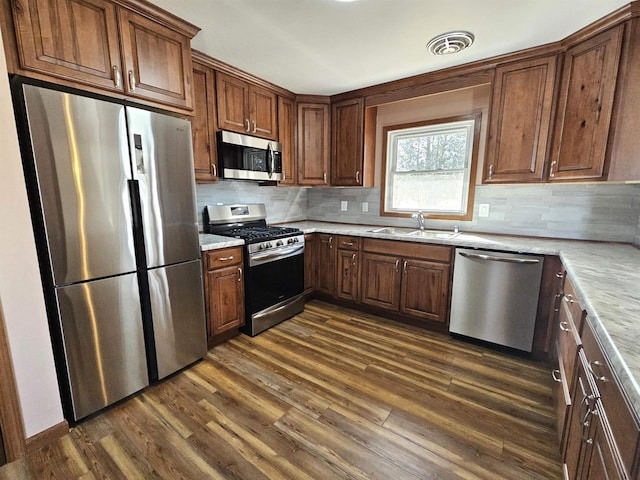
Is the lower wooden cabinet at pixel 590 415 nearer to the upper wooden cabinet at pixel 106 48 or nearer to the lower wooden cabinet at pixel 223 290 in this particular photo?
the lower wooden cabinet at pixel 223 290

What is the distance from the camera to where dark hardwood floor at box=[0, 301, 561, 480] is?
→ 139 cm

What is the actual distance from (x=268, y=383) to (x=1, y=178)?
1.81 meters

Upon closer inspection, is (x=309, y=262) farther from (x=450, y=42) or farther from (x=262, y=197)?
(x=450, y=42)

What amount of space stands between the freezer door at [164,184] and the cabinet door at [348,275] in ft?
5.18

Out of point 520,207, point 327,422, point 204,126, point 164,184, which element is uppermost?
point 204,126

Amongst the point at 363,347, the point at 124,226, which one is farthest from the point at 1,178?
the point at 363,347

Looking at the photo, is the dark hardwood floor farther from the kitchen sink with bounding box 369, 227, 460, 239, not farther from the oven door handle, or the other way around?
the kitchen sink with bounding box 369, 227, 460, 239

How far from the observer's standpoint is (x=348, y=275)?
316cm

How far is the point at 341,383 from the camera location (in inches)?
79.1

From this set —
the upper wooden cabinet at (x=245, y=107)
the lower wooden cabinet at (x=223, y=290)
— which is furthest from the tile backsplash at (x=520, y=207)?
the lower wooden cabinet at (x=223, y=290)

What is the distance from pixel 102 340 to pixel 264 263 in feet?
4.23

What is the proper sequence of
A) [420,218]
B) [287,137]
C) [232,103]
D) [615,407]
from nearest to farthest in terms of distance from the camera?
1. [615,407]
2. [232,103]
3. [420,218]
4. [287,137]

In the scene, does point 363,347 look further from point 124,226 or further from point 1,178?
point 1,178

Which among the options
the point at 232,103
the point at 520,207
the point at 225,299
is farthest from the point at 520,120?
the point at 225,299
